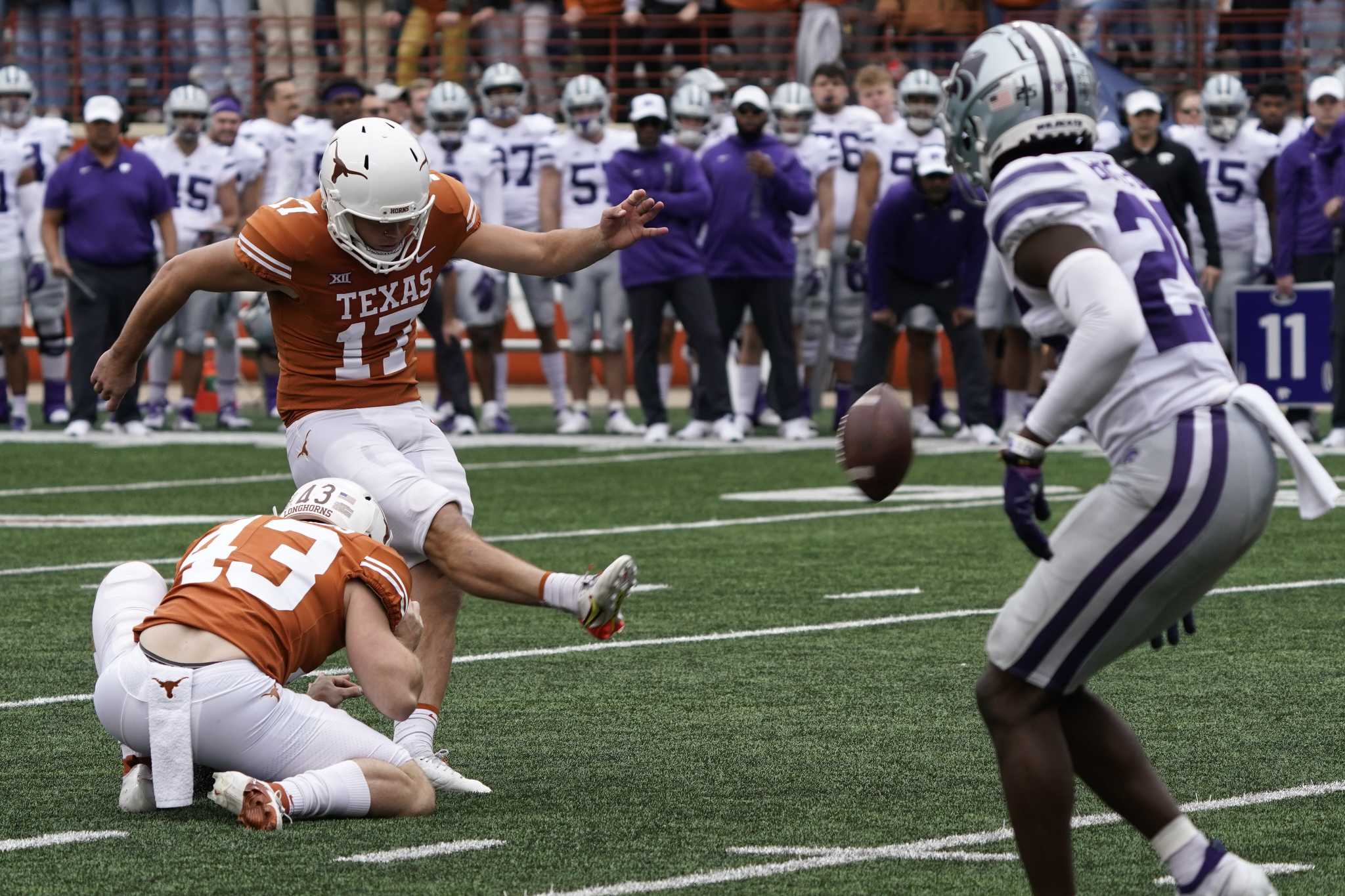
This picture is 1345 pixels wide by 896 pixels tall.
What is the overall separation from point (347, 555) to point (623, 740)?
41.2 inches

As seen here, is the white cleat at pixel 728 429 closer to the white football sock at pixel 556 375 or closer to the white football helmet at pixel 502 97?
the white football sock at pixel 556 375

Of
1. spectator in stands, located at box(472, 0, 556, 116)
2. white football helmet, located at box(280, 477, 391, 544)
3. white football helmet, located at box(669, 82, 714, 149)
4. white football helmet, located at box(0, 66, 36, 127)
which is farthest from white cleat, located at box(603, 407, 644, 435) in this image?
white football helmet, located at box(280, 477, 391, 544)

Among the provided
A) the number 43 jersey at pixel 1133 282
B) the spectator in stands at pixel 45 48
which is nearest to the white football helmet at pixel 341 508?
the number 43 jersey at pixel 1133 282

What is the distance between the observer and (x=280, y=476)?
1309 cm

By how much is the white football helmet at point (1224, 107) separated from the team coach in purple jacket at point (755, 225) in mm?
2514

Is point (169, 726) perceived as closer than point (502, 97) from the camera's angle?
Yes

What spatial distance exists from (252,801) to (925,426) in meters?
11.0

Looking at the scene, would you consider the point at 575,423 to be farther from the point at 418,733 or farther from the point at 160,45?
the point at 418,733

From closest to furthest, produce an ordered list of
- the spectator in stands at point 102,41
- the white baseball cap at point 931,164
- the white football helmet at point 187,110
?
the white baseball cap at point 931,164 < the white football helmet at point 187,110 < the spectator in stands at point 102,41

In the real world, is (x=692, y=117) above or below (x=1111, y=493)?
above

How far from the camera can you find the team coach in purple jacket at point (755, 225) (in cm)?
1444

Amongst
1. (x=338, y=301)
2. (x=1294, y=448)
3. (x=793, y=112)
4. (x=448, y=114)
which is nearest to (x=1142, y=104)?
(x=793, y=112)

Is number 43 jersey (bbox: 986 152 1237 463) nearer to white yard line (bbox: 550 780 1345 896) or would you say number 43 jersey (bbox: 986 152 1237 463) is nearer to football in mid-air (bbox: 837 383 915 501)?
football in mid-air (bbox: 837 383 915 501)

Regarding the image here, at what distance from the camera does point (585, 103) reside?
15.8m
